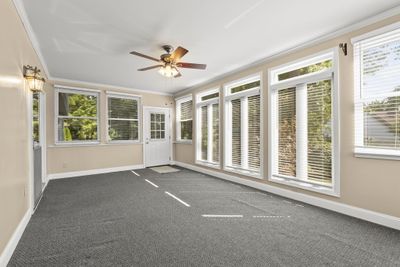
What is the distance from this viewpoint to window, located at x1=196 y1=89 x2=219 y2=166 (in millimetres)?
5398

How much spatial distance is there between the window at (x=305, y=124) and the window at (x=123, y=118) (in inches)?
169

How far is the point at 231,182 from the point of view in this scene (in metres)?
4.65

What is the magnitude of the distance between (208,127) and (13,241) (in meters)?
4.39

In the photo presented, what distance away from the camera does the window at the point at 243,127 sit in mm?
4246

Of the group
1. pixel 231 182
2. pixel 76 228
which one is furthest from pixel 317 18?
pixel 76 228

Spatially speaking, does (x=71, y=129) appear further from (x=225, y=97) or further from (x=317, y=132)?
(x=317, y=132)

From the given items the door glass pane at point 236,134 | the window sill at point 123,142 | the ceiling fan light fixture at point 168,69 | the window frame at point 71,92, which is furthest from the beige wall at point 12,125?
the door glass pane at point 236,134

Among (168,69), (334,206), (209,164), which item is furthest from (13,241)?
(209,164)

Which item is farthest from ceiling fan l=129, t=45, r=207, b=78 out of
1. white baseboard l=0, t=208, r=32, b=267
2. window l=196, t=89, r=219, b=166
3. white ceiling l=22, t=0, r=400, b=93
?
white baseboard l=0, t=208, r=32, b=267

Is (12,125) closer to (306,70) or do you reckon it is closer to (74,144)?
(74,144)

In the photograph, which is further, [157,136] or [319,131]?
[157,136]

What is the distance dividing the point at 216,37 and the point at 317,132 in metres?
2.23

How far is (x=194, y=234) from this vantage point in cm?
229

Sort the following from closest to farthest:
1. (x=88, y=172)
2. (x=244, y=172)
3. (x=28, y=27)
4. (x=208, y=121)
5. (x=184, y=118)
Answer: (x=28, y=27) → (x=244, y=172) → (x=88, y=172) → (x=208, y=121) → (x=184, y=118)
